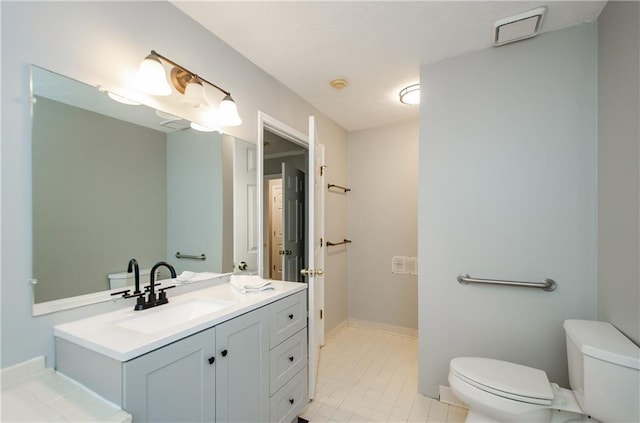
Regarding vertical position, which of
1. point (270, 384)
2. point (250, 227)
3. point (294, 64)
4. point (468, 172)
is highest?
point (294, 64)

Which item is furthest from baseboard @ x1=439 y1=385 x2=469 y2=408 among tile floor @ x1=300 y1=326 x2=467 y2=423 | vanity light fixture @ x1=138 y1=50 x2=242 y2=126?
vanity light fixture @ x1=138 y1=50 x2=242 y2=126

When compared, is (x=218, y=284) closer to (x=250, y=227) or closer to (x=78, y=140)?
(x=250, y=227)

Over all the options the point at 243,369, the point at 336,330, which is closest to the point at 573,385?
the point at 243,369

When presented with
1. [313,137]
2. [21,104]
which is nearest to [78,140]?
[21,104]

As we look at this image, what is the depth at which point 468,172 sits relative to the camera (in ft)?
6.37

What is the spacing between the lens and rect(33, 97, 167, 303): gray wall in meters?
1.05

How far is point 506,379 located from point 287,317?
1189 mm

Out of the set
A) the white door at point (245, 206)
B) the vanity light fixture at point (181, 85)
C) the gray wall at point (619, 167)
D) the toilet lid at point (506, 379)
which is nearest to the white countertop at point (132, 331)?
the white door at point (245, 206)

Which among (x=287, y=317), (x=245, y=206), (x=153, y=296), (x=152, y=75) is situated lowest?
(x=287, y=317)

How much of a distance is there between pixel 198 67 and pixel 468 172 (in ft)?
6.09

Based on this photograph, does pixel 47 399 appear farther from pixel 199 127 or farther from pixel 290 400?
pixel 199 127

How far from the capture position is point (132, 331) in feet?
3.35

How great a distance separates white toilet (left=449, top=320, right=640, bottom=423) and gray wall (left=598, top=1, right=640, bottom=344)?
153mm

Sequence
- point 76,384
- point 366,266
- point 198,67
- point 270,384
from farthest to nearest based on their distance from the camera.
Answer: point 366,266
point 198,67
point 270,384
point 76,384
